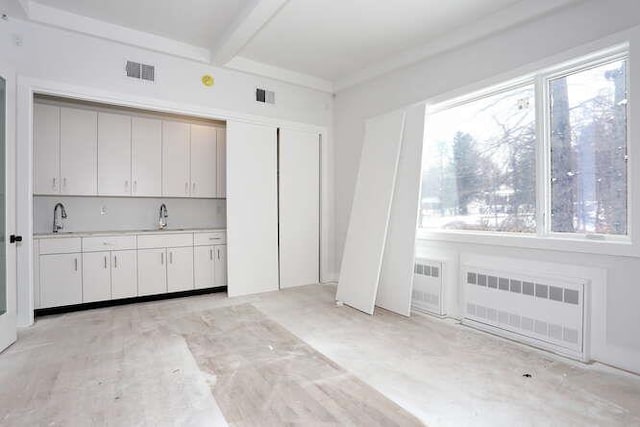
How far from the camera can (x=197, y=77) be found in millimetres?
4242

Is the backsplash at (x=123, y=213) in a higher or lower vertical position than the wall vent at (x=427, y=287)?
higher

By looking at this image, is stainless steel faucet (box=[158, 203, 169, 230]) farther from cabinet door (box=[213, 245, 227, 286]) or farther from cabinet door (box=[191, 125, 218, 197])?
cabinet door (box=[213, 245, 227, 286])

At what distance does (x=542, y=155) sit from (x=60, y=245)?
5.09 m

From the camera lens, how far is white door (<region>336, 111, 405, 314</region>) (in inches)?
153

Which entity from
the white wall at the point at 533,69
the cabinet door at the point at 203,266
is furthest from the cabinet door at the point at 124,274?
the white wall at the point at 533,69

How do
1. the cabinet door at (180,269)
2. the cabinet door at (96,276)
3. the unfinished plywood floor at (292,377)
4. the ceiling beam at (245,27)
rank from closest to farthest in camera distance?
the unfinished plywood floor at (292,377) → the ceiling beam at (245,27) → the cabinet door at (96,276) → the cabinet door at (180,269)

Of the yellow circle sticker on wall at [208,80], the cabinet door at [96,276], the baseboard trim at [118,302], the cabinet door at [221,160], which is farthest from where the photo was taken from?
the cabinet door at [221,160]

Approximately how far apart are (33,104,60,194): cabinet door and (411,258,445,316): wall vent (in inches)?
175

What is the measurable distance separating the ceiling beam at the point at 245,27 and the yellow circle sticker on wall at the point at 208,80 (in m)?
0.21

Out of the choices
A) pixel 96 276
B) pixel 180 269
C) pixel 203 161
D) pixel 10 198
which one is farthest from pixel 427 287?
pixel 10 198

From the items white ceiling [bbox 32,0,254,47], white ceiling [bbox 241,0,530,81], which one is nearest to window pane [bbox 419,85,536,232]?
white ceiling [bbox 241,0,530,81]

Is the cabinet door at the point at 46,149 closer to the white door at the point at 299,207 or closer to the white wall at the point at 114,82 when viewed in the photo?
the white wall at the point at 114,82

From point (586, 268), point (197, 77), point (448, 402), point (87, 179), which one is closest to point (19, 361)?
point (87, 179)

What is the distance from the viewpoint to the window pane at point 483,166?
3.13 m
